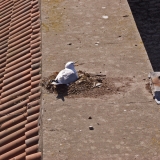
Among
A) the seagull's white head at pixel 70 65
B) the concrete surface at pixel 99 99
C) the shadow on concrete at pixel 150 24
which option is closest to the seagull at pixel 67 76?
the seagull's white head at pixel 70 65

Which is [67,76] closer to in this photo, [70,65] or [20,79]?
[70,65]

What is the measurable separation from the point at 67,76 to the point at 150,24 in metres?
3.92

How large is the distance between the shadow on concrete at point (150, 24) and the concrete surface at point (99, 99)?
3.22ft

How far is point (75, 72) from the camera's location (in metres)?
6.41

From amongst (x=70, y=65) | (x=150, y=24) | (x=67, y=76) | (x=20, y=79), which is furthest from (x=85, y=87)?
(x=150, y=24)

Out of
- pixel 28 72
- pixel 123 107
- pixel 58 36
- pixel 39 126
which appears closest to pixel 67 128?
pixel 39 126

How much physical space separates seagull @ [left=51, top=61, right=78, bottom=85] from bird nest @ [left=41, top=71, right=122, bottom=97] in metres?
0.05

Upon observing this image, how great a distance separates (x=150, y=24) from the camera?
9.80 meters

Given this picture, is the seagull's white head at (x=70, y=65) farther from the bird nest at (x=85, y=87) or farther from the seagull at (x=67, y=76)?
the bird nest at (x=85, y=87)

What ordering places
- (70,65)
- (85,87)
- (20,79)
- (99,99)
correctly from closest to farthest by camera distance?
(99,99)
(85,87)
(70,65)
(20,79)

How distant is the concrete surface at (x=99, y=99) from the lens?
5.15 meters

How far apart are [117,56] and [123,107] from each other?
1316 millimetres

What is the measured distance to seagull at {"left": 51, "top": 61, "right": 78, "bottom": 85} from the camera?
6285 mm

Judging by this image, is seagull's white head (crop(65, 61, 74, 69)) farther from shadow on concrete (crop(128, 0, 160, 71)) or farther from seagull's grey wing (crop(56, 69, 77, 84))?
shadow on concrete (crop(128, 0, 160, 71))
